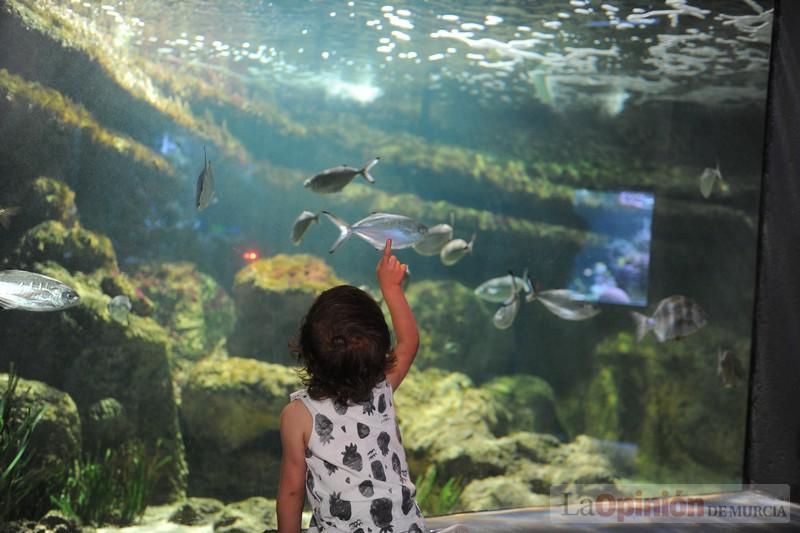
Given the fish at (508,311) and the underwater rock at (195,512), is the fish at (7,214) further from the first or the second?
the fish at (508,311)

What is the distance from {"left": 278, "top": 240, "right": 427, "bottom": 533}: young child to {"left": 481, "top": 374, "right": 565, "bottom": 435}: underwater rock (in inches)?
315

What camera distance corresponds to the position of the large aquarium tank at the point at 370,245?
17.4ft

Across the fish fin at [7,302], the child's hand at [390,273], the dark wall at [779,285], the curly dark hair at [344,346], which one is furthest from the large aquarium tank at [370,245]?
the curly dark hair at [344,346]

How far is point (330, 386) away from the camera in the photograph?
2.12 m

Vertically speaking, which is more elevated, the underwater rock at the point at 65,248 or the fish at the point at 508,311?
the underwater rock at the point at 65,248

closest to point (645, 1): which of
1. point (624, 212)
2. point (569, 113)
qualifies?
point (624, 212)

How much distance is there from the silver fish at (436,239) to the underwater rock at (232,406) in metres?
2.01

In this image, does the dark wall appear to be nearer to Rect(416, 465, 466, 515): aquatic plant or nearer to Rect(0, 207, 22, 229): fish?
Rect(416, 465, 466, 515): aquatic plant

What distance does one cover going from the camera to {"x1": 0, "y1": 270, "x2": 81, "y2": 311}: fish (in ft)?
12.1

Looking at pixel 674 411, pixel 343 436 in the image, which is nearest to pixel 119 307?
pixel 343 436

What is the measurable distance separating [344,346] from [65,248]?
495 centimetres

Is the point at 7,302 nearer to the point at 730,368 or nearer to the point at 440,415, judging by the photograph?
the point at 440,415

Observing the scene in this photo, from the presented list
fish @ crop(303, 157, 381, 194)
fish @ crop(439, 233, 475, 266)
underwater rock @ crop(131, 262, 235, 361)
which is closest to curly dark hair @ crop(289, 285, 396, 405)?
fish @ crop(303, 157, 381, 194)

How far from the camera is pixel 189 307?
834cm
